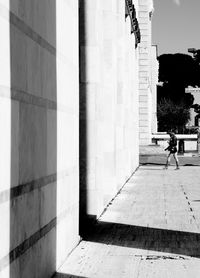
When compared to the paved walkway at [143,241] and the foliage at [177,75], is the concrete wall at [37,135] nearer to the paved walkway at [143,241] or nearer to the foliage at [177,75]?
the paved walkway at [143,241]

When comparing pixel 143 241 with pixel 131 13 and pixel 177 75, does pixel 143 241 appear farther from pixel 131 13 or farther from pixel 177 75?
pixel 177 75

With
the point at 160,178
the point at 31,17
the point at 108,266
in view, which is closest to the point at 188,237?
the point at 108,266

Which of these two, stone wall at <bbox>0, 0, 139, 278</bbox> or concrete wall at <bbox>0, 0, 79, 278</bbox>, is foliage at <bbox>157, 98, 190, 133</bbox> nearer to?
stone wall at <bbox>0, 0, 139, 278</bbox>

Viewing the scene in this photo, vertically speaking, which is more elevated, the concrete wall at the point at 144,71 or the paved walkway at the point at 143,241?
the concrete wall at the point at 144,71

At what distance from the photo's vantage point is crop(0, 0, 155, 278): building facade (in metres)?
5.56

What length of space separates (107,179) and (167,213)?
2.56 metres

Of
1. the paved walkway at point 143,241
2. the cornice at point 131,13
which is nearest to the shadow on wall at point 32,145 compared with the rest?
the paved walkway at point 143,241

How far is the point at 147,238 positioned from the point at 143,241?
32 centimetres

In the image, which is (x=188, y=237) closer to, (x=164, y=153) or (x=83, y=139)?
(x=83, y=139)

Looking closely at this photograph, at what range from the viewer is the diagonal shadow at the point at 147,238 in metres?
9.33

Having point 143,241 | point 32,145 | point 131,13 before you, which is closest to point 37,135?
point 32,145

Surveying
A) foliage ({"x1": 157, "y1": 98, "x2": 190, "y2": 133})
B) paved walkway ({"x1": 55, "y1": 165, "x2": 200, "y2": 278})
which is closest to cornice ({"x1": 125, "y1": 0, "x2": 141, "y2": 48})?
paved walkway ({"x1": 55, "y1": 165, "x2": 200, "y2": 278})

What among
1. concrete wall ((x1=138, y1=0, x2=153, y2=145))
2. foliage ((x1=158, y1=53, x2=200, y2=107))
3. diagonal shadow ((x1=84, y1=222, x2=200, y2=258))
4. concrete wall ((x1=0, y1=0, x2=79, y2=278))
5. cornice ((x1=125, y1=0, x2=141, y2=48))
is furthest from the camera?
foliage ((x1=158, y1=53, x2=200, y2=107))

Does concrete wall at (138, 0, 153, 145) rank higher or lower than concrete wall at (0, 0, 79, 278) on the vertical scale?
higher
